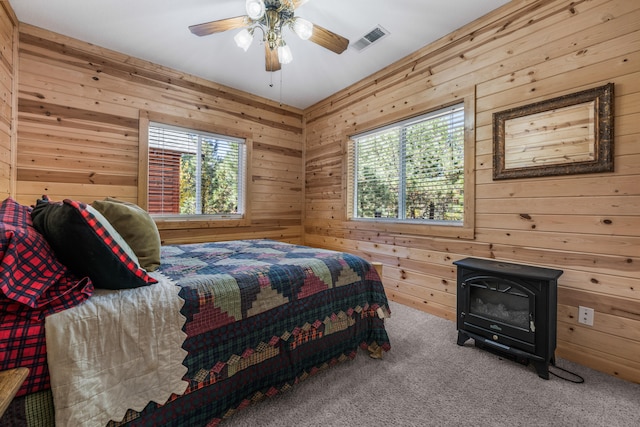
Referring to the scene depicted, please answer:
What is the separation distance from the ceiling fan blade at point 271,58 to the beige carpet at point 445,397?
2.57m

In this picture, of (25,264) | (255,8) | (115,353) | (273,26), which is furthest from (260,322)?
(273,26)

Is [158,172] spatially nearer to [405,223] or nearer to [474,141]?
[405,223]

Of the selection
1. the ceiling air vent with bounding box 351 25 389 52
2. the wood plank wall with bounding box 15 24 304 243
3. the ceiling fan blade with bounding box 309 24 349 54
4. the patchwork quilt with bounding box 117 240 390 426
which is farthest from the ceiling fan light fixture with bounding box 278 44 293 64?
the wood plank wall with bounding box 15 24 304 243

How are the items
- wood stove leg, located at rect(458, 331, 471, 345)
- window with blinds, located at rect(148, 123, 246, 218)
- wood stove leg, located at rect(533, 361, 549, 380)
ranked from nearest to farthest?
wood stove leg, located at rect(533, 361, 549, 380), wood stove leg, located at rect(458, 331, 471, 345), window with blinds, located at rect(148, 123, 246, 218)

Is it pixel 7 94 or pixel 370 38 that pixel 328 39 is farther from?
pixel 7 94

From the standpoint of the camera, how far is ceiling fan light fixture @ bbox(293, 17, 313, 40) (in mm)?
2062

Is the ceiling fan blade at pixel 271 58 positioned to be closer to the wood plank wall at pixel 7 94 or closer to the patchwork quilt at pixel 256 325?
the patchwork quilt at pixel 256 325

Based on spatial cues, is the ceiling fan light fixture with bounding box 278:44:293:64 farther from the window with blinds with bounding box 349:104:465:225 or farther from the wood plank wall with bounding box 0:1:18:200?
the wood plank wall with bounding box 0:1:18:200

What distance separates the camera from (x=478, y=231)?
2.58 m

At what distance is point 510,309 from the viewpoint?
2086mm

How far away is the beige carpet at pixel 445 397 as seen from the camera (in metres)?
1.48

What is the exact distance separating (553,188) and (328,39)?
2.08 meters

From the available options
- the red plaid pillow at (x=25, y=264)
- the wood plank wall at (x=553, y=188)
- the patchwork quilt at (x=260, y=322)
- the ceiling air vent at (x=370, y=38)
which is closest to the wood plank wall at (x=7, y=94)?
the patchwork quilt at (x=260, y=322)

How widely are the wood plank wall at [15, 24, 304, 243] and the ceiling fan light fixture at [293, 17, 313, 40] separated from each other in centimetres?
211
